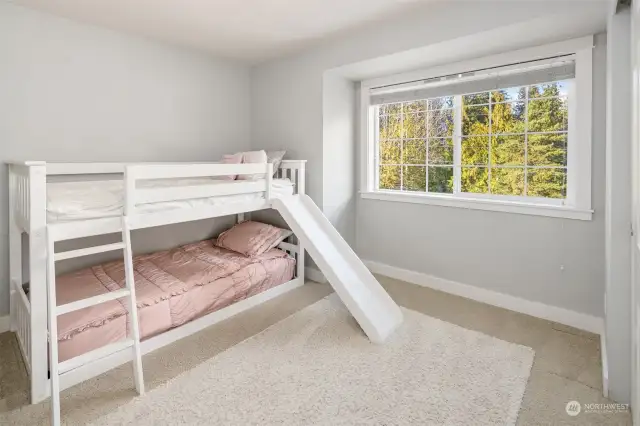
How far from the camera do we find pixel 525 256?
2.96 meters

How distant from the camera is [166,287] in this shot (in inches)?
101

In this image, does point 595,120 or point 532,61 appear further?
point 532,61

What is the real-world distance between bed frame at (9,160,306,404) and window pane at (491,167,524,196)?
2003 millimetres

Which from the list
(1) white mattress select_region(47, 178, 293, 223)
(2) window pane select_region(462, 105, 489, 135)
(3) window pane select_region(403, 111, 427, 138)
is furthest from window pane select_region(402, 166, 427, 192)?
(1) white mattress select_region(47, 178, 293, 223)

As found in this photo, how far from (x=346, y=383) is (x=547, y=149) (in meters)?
2.43

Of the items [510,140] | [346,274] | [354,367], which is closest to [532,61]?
[510,140]

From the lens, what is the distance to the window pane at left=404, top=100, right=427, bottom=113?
→ 11.8 feet

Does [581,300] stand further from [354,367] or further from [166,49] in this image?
[166,49]

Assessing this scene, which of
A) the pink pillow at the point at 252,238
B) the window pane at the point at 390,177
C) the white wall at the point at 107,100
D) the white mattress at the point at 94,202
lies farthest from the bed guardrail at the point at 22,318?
the window pane at the point at 390,177

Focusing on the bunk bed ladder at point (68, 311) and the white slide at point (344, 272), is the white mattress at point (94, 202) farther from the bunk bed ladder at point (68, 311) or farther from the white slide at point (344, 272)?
the white slide at point (344, 272)

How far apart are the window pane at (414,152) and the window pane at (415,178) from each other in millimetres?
72

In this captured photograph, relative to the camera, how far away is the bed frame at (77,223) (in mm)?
1864

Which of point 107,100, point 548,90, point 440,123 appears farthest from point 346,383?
point 107,100

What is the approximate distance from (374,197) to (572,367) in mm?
2254
